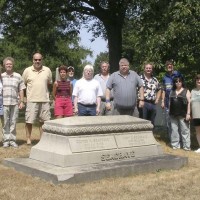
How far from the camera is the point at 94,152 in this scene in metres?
7.36

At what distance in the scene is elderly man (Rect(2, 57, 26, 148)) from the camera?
9.46 m

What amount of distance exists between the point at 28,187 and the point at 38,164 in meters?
0.95

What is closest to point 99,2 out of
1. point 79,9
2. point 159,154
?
point 79,9

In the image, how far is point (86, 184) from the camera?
6.67 m

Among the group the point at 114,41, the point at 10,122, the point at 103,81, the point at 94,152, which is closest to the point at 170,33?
the point at 103,81

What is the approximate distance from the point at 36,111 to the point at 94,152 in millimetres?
2755

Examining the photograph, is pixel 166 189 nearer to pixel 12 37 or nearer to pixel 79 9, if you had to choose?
pixel 79 9

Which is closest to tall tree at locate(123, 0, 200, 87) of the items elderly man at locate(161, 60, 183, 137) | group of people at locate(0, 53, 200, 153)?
elderly man at locate(161, 60, 183, 137)

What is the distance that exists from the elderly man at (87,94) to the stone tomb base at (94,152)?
0.94m

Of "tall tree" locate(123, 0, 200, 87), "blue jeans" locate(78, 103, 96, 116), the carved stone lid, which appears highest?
Answer: "tall tree" locate(123, 0, 200, 87)

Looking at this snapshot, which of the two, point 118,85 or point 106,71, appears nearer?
point 118,85

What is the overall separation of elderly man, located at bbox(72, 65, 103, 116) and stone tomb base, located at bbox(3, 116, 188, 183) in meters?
0.94

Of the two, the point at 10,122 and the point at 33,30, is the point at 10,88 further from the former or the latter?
the point at 33,30

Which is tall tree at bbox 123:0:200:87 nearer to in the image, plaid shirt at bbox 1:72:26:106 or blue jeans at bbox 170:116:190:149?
blue jeans at bbox 170:116:190:149
